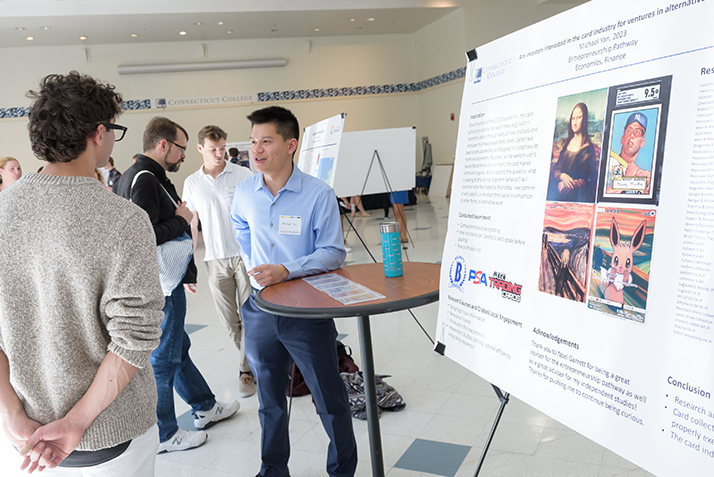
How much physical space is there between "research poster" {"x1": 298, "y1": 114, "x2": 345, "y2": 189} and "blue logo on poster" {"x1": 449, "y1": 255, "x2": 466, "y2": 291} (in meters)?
2.49

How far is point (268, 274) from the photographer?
194cm

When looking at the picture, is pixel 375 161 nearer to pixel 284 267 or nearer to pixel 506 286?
pixel 284 267

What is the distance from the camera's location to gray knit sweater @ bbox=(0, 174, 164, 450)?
1079 millimetres

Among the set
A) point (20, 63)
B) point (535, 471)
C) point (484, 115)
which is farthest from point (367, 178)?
point (20, 63)

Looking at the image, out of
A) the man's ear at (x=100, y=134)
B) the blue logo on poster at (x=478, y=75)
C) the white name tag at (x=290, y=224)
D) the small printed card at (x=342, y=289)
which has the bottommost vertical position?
the small printed card at (x=342, y=289)

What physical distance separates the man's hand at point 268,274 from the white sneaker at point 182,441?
39.9 inches

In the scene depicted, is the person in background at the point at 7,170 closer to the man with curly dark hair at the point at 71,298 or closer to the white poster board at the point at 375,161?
the white poster board at the point at 375,161

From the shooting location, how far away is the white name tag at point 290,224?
2.06 metres

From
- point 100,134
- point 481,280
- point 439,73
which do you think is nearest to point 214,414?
point 100,134

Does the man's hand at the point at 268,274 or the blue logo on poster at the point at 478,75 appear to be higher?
the blue logo on poster at the point at 478,75

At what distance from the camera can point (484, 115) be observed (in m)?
1.17

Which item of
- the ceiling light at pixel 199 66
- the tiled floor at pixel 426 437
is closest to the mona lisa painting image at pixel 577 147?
the tiled floor at pixel 426 437

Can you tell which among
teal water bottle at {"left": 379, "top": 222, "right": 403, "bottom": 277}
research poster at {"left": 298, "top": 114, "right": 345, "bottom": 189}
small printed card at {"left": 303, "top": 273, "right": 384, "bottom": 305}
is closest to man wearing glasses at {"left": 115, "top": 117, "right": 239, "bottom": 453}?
small printed card at {"left": 303, "top": 273, "right": 384, "bottom": 305}

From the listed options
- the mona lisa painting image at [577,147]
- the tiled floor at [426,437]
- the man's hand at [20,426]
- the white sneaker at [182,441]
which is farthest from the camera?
the white sneaker at [182,441]
